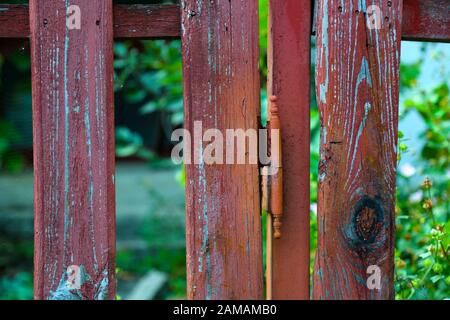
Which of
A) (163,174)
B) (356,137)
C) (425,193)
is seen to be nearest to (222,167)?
(356,137)

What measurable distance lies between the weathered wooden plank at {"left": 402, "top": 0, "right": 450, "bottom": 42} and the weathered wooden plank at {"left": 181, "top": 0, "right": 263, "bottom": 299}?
384mm

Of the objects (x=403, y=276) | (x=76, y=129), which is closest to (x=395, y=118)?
(x=403, y=276)

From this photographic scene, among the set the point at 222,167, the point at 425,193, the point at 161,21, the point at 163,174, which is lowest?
the point at 163,174

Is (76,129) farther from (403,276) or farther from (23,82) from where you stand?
(23,82)

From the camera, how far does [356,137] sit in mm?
1489

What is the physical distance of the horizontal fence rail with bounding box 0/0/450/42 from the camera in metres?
1.48

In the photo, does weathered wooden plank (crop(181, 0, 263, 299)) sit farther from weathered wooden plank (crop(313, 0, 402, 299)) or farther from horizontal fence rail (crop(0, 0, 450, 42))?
weathered wooden plank (crop(313, 0, 402, 299))

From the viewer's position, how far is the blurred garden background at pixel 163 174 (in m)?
2.20

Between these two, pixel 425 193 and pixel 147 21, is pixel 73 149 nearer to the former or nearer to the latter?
pixel 147 21

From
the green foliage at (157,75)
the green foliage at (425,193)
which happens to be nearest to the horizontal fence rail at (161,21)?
the green foliage at (425,193)

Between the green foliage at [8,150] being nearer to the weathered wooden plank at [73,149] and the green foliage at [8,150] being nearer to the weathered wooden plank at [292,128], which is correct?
the weathered wooden plank at [73,149]

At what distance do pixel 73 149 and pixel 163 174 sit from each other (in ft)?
16.3

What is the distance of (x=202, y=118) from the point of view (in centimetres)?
148

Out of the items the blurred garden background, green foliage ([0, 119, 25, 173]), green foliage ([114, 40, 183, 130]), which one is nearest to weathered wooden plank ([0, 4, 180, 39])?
the blurred garden background
